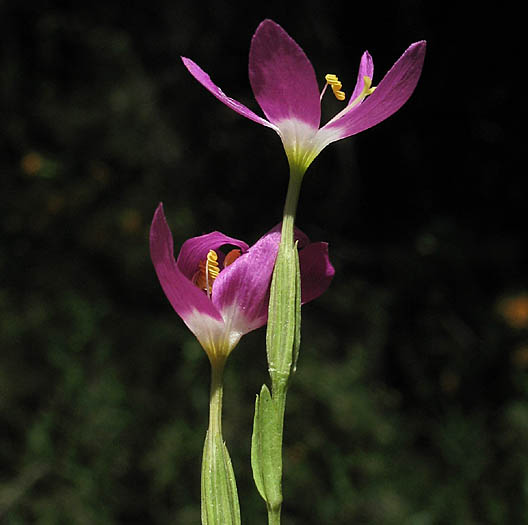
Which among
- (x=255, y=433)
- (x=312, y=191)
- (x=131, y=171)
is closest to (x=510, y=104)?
(x=312, y=191)

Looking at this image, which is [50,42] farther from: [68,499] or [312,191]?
[68,499]

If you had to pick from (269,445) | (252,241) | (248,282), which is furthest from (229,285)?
(252,241)

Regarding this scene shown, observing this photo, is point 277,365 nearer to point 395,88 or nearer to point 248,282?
point 248,282

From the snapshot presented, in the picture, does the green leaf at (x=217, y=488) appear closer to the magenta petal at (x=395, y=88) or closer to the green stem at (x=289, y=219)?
the green stem at (x=289, y=219)

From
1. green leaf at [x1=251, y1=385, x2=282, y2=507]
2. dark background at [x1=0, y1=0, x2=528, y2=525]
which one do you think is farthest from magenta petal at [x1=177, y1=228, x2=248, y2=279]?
dark background at [x1=0, y1=0, x2=528, y2=525]

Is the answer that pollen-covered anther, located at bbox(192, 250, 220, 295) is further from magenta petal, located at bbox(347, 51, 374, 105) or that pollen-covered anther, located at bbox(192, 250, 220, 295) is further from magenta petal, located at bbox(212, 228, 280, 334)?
magenta petal, located at bbox(347, 51, 374, 105)

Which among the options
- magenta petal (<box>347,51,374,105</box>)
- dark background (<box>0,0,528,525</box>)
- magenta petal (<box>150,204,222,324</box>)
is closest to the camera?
magenta petal (<box>150,204,222,324</box>)

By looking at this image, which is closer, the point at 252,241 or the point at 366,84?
the point at 366,84
